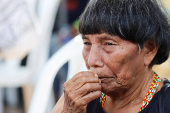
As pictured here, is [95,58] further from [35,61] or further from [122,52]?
[35,61]

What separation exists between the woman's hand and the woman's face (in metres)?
0.08

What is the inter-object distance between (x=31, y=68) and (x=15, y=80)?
27 cm

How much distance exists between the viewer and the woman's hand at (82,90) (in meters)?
1.81

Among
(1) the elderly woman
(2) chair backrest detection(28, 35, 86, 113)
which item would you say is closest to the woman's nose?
(1) the elderly woman

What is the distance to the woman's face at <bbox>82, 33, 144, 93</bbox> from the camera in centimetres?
185

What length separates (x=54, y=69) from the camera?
2.96 metres

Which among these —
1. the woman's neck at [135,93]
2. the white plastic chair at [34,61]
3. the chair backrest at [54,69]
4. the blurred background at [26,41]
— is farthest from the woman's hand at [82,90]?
the white plastic chair at [34,61]

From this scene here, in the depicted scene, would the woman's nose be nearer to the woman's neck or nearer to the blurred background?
the woman's neck

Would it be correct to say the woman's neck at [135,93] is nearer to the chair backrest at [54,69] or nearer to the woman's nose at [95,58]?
the woman's nose at [95,58]

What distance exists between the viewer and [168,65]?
4.55 metres

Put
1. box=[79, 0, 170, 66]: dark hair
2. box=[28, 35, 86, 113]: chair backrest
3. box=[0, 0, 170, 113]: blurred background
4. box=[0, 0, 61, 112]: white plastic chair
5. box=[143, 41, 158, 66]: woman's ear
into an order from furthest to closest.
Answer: box=[0, 0, 61, 112]: white plastic chair
box=[0, 0, 170, 113]: blurred background
box=[28, 35, 86, 113]: chair backrest
box=[143, 41, 158, 66]: woman's ear
box=[79, 0, 170, 66]: dark hair

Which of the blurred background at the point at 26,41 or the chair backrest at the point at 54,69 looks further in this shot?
the blurred background at the point at 26,41

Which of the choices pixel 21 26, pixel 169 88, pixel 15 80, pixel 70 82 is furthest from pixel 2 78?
pixel 169 88

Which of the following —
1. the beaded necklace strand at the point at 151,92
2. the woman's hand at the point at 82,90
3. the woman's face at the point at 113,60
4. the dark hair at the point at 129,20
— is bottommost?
the beaded necklace strand at the point at 151,92
